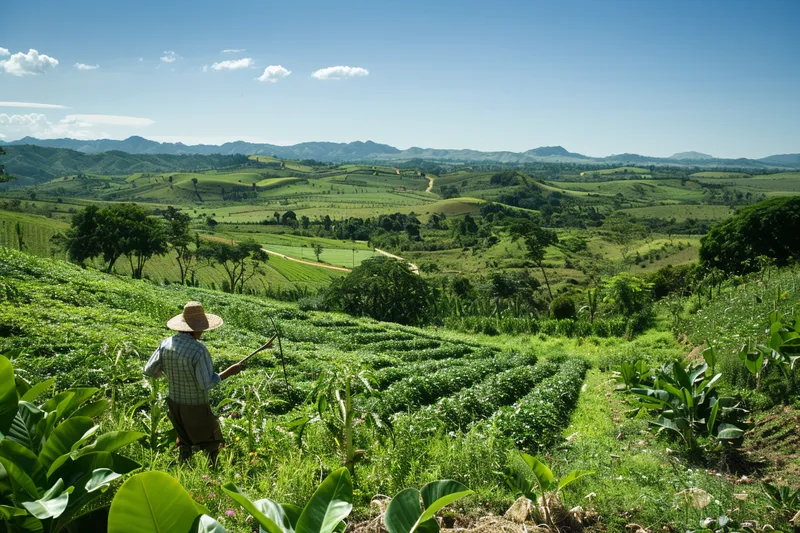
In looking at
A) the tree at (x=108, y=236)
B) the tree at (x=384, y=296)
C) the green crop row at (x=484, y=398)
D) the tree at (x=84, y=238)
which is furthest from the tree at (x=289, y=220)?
the green crop row at (x=484, y=398)

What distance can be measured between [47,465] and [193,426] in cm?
259

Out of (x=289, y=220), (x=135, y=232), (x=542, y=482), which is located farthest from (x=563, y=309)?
(x=289, y=220)

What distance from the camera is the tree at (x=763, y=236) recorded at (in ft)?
102

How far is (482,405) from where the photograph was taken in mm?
9977

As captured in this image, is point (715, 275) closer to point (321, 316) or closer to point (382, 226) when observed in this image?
point (321, 316)

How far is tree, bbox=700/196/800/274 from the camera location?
3097 centimetres

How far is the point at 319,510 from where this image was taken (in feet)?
7.09

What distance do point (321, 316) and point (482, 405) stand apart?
18209mm

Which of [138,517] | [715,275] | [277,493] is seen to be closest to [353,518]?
[277,493]

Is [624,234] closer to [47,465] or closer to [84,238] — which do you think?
[84,238]

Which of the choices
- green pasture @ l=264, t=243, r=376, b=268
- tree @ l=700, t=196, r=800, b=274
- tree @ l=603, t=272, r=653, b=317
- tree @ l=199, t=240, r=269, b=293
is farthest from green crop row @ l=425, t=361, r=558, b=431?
green pasture @ l=264, t=243, r=376, b=268

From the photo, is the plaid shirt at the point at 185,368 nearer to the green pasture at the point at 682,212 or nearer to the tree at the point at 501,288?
the tree at the point at 501,288

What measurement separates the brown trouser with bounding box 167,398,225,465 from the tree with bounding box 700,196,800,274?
33.5 metres

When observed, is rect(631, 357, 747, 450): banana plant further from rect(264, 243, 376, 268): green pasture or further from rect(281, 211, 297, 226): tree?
rect(281, 211, 297, 226): tree
